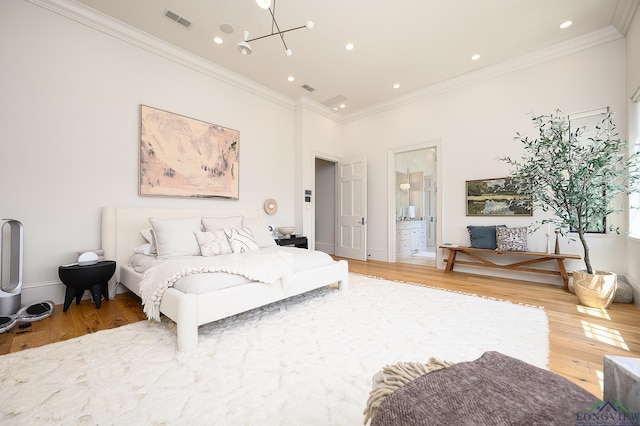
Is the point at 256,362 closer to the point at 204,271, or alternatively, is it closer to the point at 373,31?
the point at 204,271

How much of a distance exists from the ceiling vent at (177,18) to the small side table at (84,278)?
3.02m

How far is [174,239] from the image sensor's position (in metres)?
3.00

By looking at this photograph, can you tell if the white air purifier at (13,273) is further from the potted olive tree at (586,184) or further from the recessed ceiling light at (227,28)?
the potted olive tree at (586,184)

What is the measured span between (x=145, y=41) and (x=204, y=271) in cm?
342

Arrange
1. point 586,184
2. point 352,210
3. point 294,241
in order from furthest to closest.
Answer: point 352,210, point 294,241, point 586,184

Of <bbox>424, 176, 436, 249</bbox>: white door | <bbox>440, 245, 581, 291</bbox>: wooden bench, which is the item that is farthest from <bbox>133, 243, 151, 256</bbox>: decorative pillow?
<bbox>424, 176, 436, 249</bbox>: white door

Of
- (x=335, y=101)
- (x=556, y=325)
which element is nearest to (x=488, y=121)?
(x=335, y=101)

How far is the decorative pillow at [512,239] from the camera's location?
3.90m

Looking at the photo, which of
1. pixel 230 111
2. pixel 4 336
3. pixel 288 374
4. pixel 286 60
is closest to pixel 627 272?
pixel 288 374

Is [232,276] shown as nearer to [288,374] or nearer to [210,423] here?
[288,374]

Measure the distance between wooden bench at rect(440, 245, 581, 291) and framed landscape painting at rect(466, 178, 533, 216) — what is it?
66cm

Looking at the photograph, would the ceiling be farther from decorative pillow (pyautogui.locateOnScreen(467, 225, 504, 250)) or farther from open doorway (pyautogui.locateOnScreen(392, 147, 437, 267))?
open doorway (pyautogui.locateOnScreen(392, 147, 437, 267))

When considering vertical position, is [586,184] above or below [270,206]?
above

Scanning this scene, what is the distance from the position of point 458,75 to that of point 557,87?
143 cm
